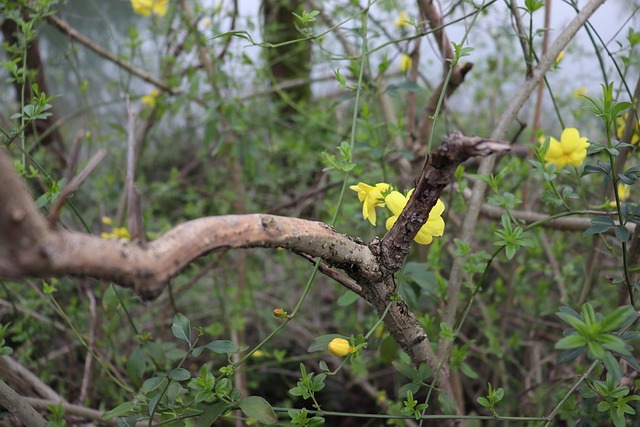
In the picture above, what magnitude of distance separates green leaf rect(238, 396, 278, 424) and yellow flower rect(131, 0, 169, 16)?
1.32m

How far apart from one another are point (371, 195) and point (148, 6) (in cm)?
117

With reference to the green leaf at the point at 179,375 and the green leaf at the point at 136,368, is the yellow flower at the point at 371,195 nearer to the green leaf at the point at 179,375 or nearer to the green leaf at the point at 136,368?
the green leaf at the point at 179,375

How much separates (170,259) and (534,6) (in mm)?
786

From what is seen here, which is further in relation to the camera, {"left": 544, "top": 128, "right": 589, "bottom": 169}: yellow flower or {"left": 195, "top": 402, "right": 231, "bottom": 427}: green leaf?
{"left": 544, "top": 128, "right": 589, "bottom": 169}: yellow flower

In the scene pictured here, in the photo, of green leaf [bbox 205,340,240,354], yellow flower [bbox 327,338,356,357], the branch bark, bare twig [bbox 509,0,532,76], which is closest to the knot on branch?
the branch bark

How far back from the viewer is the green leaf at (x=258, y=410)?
0.73 m

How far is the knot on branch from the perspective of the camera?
580 mm

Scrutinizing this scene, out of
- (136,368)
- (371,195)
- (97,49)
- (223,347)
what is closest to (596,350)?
(371,195)

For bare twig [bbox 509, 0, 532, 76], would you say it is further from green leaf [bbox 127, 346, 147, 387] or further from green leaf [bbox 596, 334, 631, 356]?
green leaf [bbox 127, 346, 147, 387]

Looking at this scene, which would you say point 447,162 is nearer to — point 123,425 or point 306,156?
point 123,425

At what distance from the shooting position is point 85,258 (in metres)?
0.45

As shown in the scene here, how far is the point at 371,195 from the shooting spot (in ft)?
2.73

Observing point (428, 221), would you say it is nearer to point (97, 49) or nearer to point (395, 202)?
point (395, 202)

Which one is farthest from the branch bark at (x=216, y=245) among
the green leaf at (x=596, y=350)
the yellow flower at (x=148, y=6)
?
the yellow flower at (x=148, y=6)
